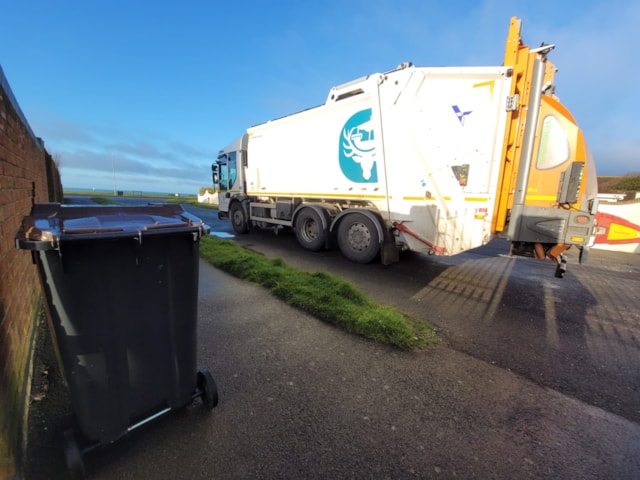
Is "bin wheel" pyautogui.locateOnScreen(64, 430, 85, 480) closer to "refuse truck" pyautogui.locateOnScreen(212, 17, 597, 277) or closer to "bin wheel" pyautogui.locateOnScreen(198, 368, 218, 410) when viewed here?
"bin wheel" pyautogui.locateOnScreen(198, 368, 218, 410)

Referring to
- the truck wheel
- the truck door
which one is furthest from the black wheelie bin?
the truck door

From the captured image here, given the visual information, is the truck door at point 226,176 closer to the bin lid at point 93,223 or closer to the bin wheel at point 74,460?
the bin lid at point 93,223

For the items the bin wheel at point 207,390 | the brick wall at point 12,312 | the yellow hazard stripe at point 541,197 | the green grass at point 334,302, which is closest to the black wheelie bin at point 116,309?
the bin wheel at point 207,390

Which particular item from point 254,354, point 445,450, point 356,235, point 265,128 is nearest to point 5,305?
point 254,354

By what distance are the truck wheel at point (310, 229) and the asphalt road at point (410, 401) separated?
302 cm

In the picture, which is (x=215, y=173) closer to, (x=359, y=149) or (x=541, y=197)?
(x=359, y=149)

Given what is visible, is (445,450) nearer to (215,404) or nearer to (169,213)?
(215,404)

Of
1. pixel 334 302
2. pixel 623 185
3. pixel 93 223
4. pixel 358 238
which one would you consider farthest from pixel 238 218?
pixel 623 185

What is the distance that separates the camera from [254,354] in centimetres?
278

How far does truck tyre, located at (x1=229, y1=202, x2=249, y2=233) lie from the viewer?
393 inches

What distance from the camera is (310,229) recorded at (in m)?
7.50

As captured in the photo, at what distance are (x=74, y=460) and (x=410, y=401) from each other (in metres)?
2.07

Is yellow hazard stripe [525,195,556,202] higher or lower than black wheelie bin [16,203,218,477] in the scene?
higher

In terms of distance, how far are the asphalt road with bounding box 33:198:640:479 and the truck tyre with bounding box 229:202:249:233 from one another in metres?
5.97
